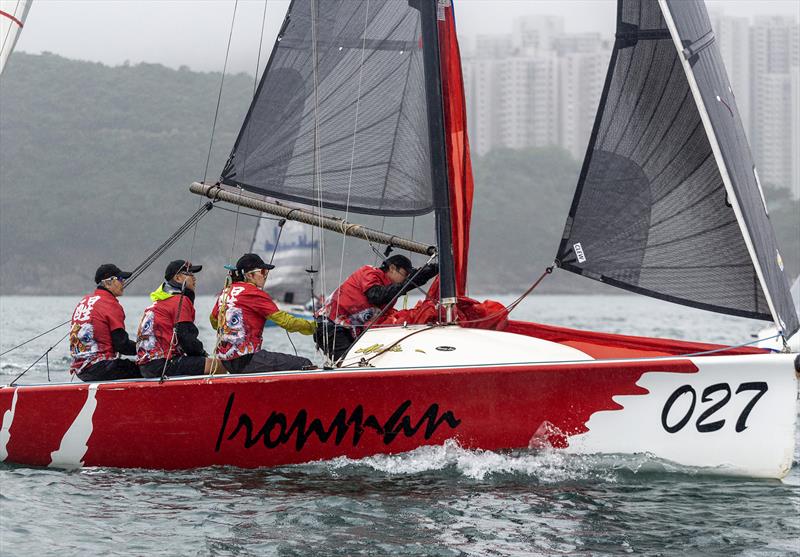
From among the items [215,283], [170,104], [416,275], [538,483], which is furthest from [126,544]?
[170,104]

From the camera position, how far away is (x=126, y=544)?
209 inches

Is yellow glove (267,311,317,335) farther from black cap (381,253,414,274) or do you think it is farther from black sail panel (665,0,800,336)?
black sail panel (665,0,800,336)

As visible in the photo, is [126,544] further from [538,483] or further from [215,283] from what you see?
[215,283]

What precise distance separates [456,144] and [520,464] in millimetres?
2350

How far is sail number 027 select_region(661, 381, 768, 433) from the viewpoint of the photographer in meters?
6.29

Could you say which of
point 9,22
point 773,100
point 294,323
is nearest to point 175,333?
point 294,323

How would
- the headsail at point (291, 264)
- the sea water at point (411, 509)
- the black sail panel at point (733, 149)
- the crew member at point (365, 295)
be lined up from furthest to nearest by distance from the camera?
1. the headsail at point (291, 264)
2. the crew member at point (365, 295)
3. the black sail panel at point (733, 149)
4. the sea water at point (411, 509)

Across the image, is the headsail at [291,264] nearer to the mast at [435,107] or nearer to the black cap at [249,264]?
the mast at [435,107]

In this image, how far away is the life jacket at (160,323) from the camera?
7176 mm

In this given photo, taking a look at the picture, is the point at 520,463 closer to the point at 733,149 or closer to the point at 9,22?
the point at 733,149

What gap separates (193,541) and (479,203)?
316ft

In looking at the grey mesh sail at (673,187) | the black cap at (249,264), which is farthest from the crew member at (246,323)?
the grey mesh sail at (673,187)

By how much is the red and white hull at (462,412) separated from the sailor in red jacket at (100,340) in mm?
349

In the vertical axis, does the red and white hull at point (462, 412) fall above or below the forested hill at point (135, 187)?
below
